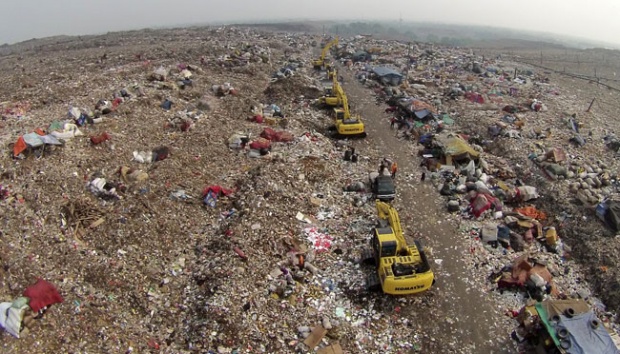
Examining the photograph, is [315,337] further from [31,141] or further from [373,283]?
[31,141]

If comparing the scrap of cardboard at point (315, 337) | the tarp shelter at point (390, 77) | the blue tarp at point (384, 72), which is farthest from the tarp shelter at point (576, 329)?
the blue tarp at point (384, 72)

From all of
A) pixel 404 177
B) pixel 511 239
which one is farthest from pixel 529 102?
pixel 511 239

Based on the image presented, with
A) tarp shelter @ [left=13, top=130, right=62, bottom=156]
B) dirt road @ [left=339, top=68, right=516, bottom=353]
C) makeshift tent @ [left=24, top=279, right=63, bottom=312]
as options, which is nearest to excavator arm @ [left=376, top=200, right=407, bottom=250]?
dirt road @ [left=339, top=68, right=516, bottom=353]

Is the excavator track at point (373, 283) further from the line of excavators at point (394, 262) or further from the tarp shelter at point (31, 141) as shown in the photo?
the tarp shelter at point (31, 141)

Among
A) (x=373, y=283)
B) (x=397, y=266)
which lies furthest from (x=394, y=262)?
(x=373, y=283)

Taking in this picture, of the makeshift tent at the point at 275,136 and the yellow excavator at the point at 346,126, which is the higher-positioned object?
the yellow excavator at the point at 346,126

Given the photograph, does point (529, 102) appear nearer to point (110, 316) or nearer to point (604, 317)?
point (604, 317)
